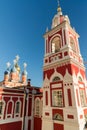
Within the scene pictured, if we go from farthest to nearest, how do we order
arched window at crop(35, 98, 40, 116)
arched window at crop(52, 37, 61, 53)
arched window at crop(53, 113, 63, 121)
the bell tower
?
arched window at crop(35, 98, 40, 116)
arched window at crop(52, 37, 61, 53)
arched window at crop(53, 113, 63, 121)
the bell tower

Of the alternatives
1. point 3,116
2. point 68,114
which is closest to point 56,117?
point 68,114

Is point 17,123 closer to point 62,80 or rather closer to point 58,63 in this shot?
point 62,80

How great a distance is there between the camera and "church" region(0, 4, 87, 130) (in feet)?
32.3

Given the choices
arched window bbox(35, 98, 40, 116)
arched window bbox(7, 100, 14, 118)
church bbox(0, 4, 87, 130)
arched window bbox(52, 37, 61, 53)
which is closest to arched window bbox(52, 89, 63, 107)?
church bbox(0, 4, 87, 130)

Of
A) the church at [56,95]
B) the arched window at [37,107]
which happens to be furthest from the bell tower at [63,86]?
the arched window at [37,107]

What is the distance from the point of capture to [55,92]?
37.8ft

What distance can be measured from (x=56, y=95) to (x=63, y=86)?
1450 millimetres

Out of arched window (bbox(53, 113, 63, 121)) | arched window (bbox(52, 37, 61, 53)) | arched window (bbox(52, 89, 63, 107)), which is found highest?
arched window (bbox(52, 37, 61, 53))

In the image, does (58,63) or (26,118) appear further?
(26,118)

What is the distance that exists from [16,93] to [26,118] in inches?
152

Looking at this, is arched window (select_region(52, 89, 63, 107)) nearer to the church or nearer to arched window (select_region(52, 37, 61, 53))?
the church

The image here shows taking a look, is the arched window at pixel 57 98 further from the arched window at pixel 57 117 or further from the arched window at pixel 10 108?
the arched window at pixel 10 108

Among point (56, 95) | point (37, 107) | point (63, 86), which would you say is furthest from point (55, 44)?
point (37, 107)

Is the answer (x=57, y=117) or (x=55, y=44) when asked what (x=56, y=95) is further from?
(x=55, y=44)
